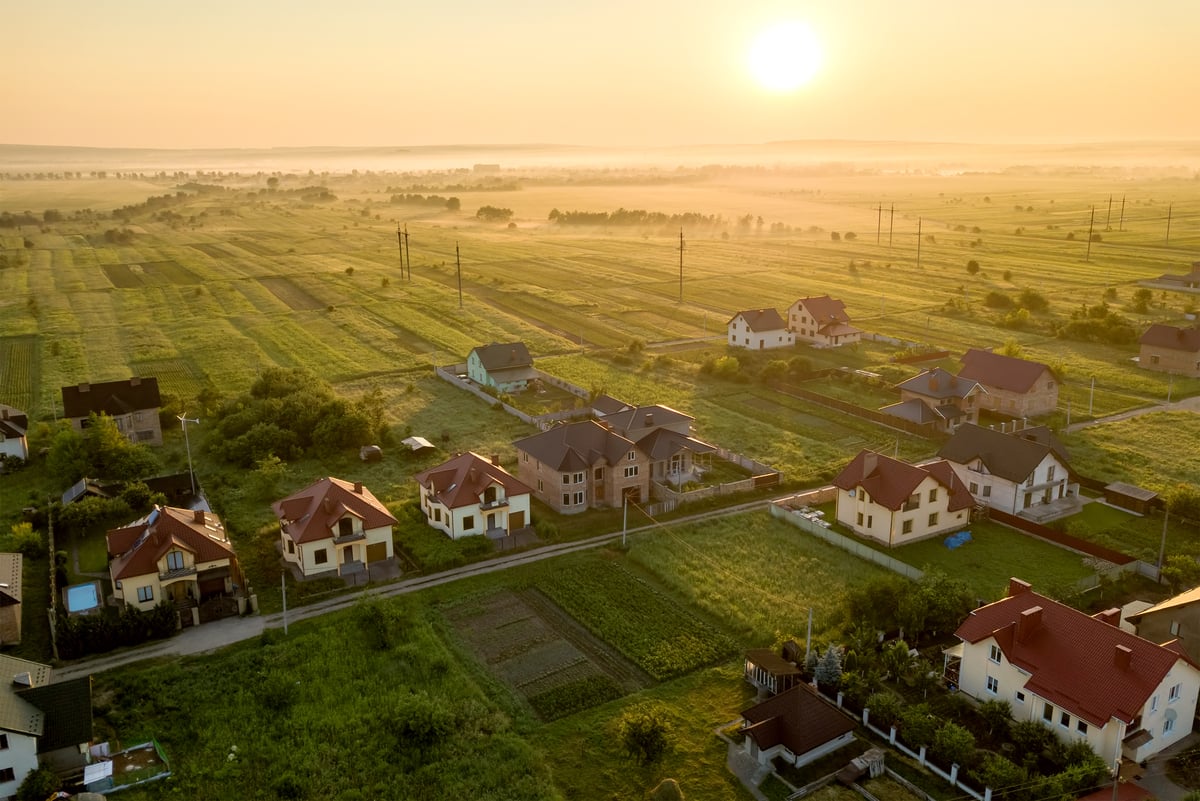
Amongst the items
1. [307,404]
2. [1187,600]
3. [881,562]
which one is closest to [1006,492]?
[881,562]

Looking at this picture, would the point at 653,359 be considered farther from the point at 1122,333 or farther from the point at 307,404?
the point at 1122,333

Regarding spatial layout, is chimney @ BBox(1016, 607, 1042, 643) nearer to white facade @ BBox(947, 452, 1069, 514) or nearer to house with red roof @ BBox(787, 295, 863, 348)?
white facade @ BBox(947, 452, 1069, 514)

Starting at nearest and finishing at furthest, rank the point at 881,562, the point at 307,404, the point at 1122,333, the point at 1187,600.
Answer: the point at 1187,600
the point at 881,562
the point at 307,404
the point at 1122,333

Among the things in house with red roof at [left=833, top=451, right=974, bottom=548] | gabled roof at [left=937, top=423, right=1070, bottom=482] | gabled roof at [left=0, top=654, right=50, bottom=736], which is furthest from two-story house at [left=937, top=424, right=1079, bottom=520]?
gabled roof at [left=0, top=654, right=50, bottom=736]

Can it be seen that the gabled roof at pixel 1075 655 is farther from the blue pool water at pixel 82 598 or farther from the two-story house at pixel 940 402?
the blue pool water at pixel 82 598

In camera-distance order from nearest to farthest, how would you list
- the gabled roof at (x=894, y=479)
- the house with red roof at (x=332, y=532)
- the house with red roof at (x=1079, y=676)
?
the house with red roof at (x=1079, y=676)
the house with red roof at (x=332, y=532)
the gabled roof at (x=894, y=479)

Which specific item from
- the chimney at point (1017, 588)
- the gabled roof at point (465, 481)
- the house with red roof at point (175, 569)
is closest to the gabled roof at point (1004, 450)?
the chimney at point (1017, 588)
